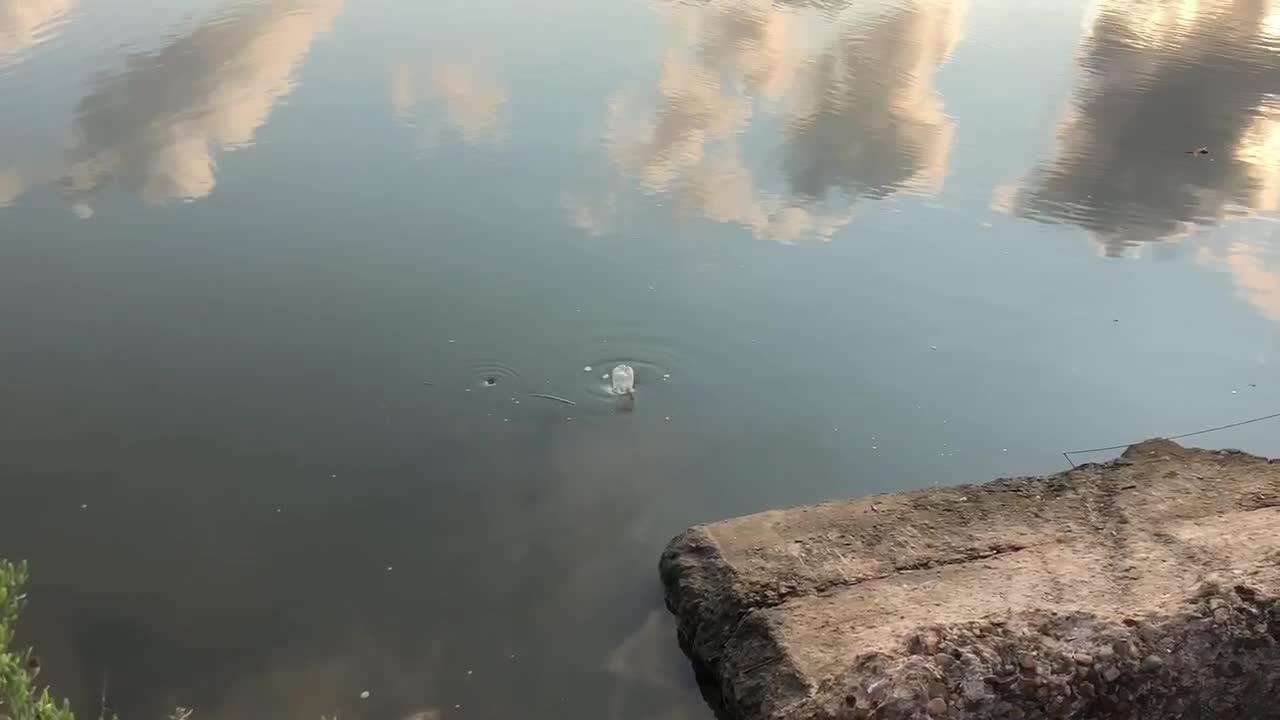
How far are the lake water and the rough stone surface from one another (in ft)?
1.36

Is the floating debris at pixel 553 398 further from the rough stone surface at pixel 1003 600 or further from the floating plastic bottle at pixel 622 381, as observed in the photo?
the rough stone surface at pixel 1003 600

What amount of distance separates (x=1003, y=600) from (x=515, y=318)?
9.38 feet

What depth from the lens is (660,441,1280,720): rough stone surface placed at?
3236 millimetres

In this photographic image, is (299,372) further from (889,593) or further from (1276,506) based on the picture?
(1276,506)

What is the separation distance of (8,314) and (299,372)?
153 centimetres

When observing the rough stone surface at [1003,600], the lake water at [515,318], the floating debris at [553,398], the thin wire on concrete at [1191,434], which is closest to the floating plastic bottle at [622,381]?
the lake water at [515,318]

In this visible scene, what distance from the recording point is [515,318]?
18.0 ft

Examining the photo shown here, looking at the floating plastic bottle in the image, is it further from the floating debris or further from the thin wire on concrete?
the thin wire on concrete

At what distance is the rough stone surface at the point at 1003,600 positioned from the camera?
324 centimetres

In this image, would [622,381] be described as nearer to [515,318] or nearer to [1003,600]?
[515,318]

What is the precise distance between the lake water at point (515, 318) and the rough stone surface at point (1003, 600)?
41 centimetres

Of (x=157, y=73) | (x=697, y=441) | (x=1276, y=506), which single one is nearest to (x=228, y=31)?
(x=157, y=73)

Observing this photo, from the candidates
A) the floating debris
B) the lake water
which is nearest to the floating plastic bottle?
the lake water

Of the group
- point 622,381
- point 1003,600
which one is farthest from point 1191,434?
point 622,381
